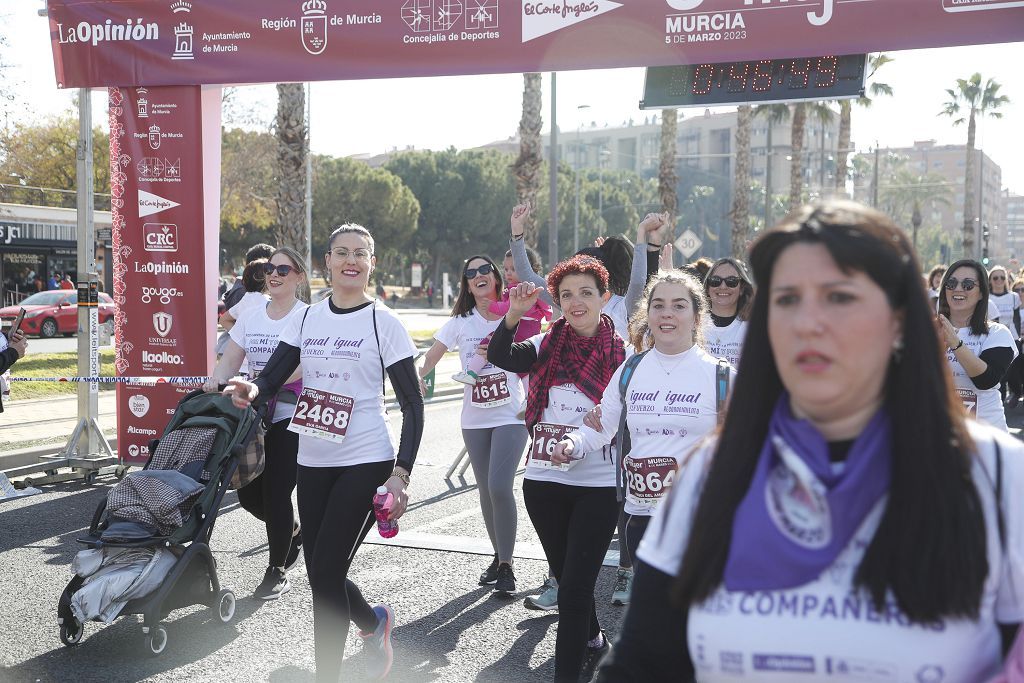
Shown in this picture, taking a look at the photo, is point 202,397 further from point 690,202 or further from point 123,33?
point 690,202

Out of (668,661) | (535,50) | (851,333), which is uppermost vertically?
(535,50)

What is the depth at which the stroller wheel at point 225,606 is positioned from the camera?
5613 mm

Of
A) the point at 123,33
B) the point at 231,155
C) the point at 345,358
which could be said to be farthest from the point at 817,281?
the point at 231,155

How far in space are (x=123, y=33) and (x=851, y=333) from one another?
30.5ft

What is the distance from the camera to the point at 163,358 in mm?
9781

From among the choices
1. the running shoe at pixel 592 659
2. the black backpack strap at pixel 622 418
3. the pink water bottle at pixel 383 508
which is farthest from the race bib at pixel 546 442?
the running shoe at pixel 592 659

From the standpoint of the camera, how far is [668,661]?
5.71ft

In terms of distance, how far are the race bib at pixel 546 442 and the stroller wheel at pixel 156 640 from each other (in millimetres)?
2052

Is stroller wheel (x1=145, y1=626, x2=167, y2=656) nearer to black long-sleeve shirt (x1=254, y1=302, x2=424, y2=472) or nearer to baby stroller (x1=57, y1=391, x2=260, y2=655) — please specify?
baby stroller (x1=57, y1=391, x2=260, y2=655)

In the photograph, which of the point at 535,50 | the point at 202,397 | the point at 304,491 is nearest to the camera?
the point at 304,491

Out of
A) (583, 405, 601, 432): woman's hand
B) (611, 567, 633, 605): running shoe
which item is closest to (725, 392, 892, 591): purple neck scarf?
(583, 405, 601, 432): woman's hand

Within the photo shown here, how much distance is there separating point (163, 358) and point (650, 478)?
6548mm

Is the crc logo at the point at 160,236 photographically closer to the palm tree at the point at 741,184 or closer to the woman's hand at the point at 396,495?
the woman's hand at the point at 396,495

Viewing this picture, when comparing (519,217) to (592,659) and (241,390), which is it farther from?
(592,659)
